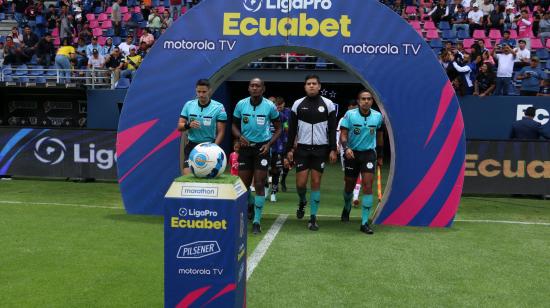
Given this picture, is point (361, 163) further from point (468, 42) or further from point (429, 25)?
point (429, 25)

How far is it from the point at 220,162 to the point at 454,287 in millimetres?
2815

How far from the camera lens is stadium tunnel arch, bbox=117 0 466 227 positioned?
8984 mm

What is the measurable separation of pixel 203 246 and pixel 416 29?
14.3m

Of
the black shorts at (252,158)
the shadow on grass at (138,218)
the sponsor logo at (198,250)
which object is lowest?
the shadow on grass at (138,218)

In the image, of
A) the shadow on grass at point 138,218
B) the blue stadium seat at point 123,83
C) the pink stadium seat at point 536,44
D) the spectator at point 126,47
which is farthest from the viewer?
the spectator at point 126,47

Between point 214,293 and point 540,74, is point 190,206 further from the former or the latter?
point 540,74

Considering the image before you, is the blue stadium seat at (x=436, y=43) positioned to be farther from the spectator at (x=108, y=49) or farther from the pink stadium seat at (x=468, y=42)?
the spectator at (x=108, y=49)

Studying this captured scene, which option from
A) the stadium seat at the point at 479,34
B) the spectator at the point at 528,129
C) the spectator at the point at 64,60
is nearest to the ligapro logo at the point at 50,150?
the spectator at the point at 64,60

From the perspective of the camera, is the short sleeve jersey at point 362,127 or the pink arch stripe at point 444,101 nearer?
the short sleeve jersey at point 362,127

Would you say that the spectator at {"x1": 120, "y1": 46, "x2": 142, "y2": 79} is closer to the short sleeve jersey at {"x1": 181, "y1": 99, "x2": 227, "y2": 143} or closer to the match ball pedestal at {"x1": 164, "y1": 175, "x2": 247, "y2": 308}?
the short sleeve jersey at {"x1": 181, "y1": 99, "x2": 227, "y2": 143}

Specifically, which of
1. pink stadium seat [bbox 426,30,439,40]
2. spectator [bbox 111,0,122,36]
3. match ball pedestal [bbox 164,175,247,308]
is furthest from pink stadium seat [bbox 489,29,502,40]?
match ball pedestal [bbox 164,175,247,308]

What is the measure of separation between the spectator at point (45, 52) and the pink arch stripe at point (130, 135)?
12.0 meters

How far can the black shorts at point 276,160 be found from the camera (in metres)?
12.3

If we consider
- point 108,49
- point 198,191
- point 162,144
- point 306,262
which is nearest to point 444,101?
point 306,262
